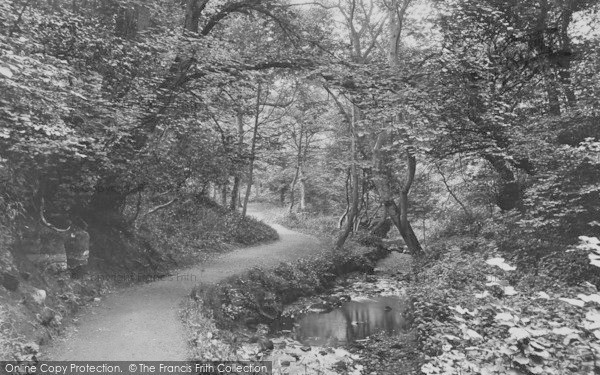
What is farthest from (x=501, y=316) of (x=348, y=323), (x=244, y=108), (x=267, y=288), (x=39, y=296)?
(x=244, y=108)

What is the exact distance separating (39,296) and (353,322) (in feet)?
26.2

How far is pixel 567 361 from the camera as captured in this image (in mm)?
4051

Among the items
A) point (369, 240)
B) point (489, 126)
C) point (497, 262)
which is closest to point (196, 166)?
point (489, 126)

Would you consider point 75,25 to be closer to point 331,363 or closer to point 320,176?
point 331,363

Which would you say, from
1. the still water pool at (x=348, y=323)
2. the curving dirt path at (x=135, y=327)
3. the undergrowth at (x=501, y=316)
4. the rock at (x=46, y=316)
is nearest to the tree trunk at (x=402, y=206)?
the undergrowth at (x=501, y=316)

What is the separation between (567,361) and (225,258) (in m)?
11.9

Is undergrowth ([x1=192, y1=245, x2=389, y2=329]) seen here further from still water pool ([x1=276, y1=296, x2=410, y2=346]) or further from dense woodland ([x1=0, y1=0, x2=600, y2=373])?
dense woodland ([x1=0, y1=0, x2=600, y2=373])

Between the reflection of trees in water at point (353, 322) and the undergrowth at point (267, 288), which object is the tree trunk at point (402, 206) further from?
the reflection of trees in water at point (353, 322)

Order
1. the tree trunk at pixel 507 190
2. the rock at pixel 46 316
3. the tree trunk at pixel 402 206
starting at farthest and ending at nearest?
1. the tree trunk at pixel 402 206
2. the tree trunk at pixel 507 190
3. the rock at pixel 46 316

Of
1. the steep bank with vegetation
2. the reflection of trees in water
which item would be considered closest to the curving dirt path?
the steep bank with vegetation

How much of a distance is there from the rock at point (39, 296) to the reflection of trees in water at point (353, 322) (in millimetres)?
5934

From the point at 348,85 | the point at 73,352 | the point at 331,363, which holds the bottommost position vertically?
the point at 331,363

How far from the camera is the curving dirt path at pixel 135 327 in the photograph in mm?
6066

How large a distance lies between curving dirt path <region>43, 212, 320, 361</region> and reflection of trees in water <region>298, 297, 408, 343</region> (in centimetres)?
304
